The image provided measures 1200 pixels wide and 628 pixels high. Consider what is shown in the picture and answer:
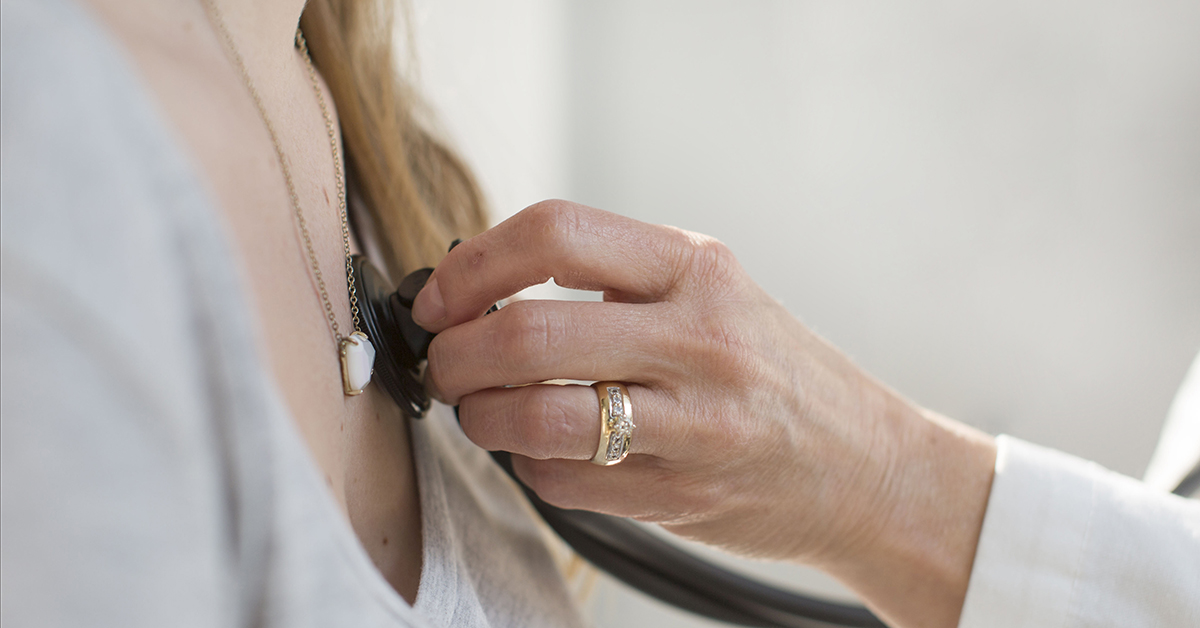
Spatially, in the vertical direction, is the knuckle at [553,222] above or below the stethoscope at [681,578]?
above

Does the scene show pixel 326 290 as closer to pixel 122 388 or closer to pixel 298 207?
pixel 298 207

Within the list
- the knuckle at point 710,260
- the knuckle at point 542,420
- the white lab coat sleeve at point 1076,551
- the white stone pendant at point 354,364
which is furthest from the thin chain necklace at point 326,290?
the white lab coat sleeve at point 1076,551

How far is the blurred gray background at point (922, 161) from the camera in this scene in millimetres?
1547

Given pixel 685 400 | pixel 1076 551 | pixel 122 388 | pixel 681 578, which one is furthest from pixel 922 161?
pixel 122 388

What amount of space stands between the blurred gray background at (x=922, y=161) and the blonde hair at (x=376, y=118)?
0.71 meters

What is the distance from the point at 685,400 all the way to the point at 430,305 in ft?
0.68

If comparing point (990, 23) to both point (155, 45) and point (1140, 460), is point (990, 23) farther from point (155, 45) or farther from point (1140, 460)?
point (155, 45)

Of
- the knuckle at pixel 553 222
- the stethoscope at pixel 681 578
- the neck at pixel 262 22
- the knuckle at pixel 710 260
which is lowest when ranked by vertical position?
the stethoscope at pixel 681 578

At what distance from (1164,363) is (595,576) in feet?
4.95

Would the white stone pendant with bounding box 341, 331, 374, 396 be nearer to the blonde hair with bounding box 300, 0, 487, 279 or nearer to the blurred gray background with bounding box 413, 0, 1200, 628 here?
the blonde hair with bounding box 300, 0, 487, 279

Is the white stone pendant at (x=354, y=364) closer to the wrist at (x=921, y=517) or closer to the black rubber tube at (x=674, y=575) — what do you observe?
the black rubber tube at (x=674, y=575)

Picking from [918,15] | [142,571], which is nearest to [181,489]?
[142,571]

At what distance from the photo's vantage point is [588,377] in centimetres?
48

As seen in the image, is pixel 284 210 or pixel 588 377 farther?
pixel 588 377
